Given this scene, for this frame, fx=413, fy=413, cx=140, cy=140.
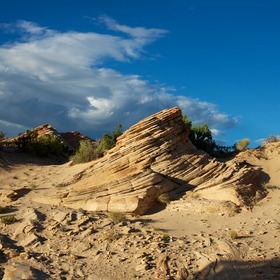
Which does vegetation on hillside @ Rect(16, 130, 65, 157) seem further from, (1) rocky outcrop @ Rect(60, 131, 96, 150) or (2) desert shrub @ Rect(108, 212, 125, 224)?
(2) desert shrub @ Rect(108, 212, 125, 224)

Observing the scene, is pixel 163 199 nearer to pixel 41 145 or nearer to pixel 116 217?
pixel 116 217

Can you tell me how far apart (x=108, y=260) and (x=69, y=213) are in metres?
3.45

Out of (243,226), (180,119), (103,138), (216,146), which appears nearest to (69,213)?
(243,226)

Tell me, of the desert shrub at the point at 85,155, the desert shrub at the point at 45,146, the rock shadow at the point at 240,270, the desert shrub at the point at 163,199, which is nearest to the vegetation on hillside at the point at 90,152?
the desert shrub at the point at 85,155

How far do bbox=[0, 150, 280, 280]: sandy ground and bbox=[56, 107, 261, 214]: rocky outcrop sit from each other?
2.45ft

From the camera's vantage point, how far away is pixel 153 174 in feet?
56.1

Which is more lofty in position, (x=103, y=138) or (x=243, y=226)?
(x=103, y=138)

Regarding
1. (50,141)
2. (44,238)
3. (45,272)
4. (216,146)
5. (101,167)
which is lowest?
(45,272)

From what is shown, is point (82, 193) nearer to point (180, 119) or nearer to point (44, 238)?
point (44, 238)

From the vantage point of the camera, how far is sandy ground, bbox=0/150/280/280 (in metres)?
11.7

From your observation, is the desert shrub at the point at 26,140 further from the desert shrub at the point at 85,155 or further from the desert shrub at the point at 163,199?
the desert shrub at the point at 163,199

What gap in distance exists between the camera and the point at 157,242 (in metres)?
13.1

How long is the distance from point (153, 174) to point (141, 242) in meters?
4.43

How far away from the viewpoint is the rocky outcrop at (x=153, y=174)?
16391 millimetres
